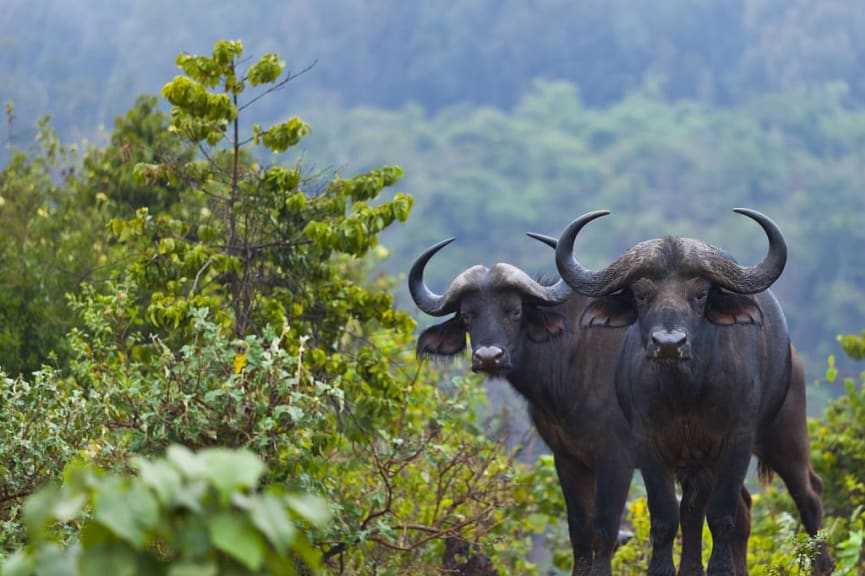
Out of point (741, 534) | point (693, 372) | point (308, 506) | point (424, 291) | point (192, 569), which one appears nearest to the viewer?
point (192, 569)

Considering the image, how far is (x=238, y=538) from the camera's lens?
9.68 ft

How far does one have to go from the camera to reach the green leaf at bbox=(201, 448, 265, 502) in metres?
2.91

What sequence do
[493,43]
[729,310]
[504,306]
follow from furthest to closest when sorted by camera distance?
[493,43]
[504,306]
[729,310]

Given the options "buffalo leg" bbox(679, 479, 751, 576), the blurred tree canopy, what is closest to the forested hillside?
the blurred tree canopy

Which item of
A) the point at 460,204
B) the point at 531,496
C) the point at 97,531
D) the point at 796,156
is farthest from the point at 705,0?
the point at 97,531

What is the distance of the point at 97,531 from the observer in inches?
120

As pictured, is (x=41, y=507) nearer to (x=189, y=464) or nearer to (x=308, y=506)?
(x=189, y=464)

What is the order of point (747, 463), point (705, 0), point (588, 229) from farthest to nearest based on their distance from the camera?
point (705, 0) < point (588, 229) < point (747, 463)

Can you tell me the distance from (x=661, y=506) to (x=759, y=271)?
1.20m

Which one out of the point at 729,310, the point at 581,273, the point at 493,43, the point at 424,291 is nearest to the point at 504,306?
the point at 424,291

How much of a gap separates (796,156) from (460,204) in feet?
72.0

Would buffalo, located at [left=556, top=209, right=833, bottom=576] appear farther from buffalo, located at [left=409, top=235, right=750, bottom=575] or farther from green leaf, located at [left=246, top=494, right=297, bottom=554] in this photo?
green leaf, located at [left=246, top=494, right=297, bottom=554]

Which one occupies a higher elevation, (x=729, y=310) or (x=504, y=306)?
(x=504, y=306)

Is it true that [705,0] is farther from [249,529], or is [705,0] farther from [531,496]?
[249,529]
